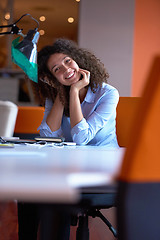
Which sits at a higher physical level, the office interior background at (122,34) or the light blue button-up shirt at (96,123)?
the office interior background at (122,34)

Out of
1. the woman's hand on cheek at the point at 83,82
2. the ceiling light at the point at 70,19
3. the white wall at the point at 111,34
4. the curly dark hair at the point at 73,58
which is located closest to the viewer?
the woman's hand on cheek at the point at 83,82

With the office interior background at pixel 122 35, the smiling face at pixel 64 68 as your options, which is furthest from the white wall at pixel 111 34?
the smiling face at pixel 64 68

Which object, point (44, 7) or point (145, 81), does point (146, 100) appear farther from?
point (44, 7)

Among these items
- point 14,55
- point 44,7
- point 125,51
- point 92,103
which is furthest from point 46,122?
point 44,7

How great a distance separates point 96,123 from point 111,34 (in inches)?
186

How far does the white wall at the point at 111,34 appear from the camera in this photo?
6.26 m

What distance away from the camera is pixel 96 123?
6.18 ft

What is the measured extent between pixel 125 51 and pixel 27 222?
200 inches

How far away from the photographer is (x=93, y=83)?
2154 millimetres

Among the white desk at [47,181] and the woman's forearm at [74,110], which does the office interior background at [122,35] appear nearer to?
the woman's forearm at [74,110]

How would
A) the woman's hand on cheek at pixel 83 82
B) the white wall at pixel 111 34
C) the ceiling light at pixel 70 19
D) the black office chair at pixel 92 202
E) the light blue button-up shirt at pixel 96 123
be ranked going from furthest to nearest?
the ceiling light at pixel 70 19 < the white wall at pixel 111 34 < the woman's hand on cheek at pixel 83 82 < the light blue button-up shirt at pixel 96 123 < the black office chair at pixel 92 202

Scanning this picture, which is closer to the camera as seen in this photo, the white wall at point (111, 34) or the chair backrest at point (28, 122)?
the chair backrest at point (28, 122)

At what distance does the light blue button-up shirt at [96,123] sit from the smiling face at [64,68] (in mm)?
135

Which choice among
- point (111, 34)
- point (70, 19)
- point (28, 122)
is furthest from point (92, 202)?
point (70, 19)
